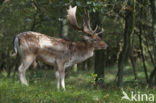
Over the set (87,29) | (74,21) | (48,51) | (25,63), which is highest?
(74,21)

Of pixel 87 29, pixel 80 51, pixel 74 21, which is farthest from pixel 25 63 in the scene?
pixel 87 29

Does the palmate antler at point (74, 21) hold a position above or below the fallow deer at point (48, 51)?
above

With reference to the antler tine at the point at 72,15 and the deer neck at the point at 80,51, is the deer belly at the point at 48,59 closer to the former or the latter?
the deer neck at the point at 80,51

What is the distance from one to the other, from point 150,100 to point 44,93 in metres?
2.45

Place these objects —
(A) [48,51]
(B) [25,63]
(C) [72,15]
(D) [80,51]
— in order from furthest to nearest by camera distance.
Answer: (D) [80,51] → (C) [72,15] → (A) [48,51] → (B) [25,63]

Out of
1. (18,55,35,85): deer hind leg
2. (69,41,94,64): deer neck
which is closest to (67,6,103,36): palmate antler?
(69,41,94,64): deer neck

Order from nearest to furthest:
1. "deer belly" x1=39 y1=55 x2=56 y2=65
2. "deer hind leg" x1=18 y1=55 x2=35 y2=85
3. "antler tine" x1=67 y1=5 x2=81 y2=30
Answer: "deer hind leg" x1=18 y1=55 x2=35 y2=85 → "deer belly" x1=39 y1=55 x2=56 y2=65 → "antler tine" x1=67 y1=5 x2=81 y2=30

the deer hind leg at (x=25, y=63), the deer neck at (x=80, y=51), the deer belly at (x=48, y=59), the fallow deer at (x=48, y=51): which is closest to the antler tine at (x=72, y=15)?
the fallow deer at (x=48, y=51)

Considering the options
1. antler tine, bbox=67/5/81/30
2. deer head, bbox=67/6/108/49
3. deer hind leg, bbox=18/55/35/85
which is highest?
antler tine, bbox=67/5/81/30

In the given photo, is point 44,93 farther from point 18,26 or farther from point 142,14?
point 18,26

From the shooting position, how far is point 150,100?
7043mm

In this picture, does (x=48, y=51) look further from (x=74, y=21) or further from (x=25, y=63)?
(x=74, y=21)

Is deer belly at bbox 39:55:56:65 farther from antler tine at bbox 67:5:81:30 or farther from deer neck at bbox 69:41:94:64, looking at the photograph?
antler tine at bbox 67:5:81:30

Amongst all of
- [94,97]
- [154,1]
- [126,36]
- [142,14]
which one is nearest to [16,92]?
[94,97]
